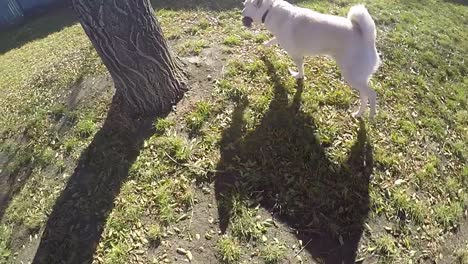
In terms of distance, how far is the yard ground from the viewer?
4.01m

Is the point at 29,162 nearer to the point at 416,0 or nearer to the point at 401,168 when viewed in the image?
the point at 401,168

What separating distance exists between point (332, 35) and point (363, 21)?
14.5 inches

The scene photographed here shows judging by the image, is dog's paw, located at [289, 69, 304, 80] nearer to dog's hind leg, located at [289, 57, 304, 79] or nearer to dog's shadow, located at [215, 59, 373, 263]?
dog's hind leg, located at [289, 57, 304, 79]

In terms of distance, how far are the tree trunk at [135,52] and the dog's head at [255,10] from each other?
44.5 inches

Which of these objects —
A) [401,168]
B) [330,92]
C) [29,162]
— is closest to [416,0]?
[330,92]

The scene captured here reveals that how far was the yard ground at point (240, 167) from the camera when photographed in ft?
13.2

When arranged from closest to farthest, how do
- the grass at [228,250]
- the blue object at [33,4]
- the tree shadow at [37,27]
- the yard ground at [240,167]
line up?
the grass at [228,250] < the yard ground at [240,167] < the tree shadow at [37,27] < the blue object at [33,4]

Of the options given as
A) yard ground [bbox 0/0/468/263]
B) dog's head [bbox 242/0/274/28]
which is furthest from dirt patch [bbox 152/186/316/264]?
dog's head [bbox 242/0/274/28]

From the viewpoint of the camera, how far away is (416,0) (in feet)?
28.4

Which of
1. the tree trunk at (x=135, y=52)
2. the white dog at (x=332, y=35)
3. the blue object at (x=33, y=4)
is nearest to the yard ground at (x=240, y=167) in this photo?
the tree trunk at (x=135, y=52)

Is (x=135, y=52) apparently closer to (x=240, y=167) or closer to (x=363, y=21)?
(x=240, y=167)

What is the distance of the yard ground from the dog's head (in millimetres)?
819

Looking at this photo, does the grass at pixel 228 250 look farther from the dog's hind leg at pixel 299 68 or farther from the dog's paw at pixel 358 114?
the dog's hind leg at pixel 299 68

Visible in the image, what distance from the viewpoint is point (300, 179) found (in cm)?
436
